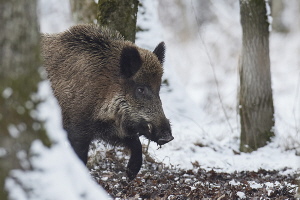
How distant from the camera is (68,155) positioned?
3.01 m

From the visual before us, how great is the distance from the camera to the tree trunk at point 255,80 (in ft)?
27.4

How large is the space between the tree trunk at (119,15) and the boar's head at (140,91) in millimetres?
1030

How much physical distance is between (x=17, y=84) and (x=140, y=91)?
3338mm

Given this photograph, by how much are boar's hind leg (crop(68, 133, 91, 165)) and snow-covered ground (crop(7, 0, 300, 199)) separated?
61.6 inches

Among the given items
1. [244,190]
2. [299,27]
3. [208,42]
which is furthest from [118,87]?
[299,27]

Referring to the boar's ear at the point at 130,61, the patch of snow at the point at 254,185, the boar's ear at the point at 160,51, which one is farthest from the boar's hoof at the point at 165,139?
the boar's ear at the point at 160,51

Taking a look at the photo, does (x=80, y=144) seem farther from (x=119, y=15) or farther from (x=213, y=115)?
(x=213, y=115)

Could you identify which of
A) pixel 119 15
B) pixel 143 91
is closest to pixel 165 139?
pixel 143 91

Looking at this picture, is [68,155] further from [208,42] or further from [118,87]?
[208,42]

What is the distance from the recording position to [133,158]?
6578 millimetres

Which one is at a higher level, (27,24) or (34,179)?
(27,24)

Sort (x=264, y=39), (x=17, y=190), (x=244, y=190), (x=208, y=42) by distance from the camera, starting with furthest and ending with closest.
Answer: (x=208, y=42) < (x=264, y=39) < (x=244, y=190) < (x=17, y=190)

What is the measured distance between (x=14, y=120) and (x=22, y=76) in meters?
0.26

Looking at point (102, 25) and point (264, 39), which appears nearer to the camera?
point (102, 25)
